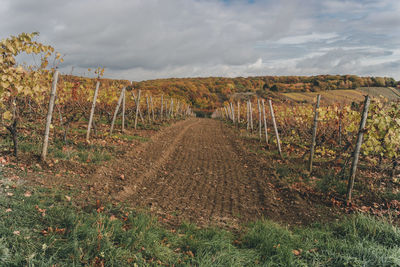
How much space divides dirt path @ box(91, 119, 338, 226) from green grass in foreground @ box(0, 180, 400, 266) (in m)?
0.77

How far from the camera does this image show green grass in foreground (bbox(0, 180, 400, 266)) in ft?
8.62

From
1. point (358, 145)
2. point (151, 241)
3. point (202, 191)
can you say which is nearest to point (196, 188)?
point (202, 191)

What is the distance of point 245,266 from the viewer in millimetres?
2938

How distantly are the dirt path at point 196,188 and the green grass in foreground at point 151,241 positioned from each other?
0.77m

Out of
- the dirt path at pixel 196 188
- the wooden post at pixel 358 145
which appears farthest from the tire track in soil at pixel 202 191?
the wooden post at pixel 358 145

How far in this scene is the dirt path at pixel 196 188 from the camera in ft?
15.1

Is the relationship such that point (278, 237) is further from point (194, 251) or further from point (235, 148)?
point (235, 148)

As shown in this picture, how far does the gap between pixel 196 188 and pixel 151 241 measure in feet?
9.54

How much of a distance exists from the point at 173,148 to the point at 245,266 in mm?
7814

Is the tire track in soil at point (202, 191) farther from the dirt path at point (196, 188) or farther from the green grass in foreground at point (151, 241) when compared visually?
the green grass in foreground at point (151, 241)

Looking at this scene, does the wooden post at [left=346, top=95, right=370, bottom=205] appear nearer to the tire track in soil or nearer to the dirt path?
the dirt path

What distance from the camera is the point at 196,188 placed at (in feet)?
19.3

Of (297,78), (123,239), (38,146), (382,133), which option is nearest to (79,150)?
(38,146)

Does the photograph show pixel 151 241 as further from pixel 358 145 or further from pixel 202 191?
pixel 358 145
